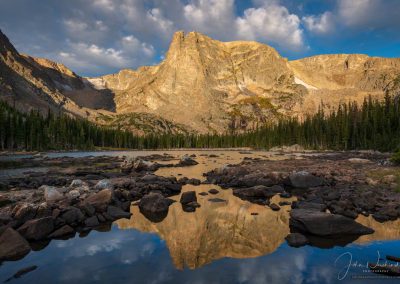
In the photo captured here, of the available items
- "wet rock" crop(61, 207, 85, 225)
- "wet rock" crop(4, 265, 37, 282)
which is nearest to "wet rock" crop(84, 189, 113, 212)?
"wet rock" crop(61, 207, 85, 225)

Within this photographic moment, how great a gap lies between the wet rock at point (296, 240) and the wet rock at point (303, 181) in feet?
50.3

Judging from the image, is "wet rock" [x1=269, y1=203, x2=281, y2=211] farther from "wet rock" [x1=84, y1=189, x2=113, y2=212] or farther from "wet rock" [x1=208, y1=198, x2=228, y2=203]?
"wet rock" [x1=84, y1=189, x2=113, y2=212]

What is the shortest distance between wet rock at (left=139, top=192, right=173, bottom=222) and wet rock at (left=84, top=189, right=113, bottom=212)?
263cm

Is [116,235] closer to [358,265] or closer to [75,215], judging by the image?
[75,215]

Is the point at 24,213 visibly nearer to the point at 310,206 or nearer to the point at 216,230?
the point at 216,230

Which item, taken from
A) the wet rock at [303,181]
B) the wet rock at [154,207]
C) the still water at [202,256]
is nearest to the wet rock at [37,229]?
the still water at [202,256]

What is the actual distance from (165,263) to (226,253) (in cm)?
315

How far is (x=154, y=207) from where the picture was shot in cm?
2102

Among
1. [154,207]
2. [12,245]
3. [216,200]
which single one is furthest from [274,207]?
[12,245]

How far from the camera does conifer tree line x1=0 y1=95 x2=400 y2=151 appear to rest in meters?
90.5

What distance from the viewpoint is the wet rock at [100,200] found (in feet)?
64.2

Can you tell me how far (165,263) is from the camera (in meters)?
12.8

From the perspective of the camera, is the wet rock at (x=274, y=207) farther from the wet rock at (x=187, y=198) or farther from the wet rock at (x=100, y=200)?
the wet rock at (x=100, y=200)

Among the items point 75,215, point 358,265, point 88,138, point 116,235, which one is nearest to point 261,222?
point 358,265
